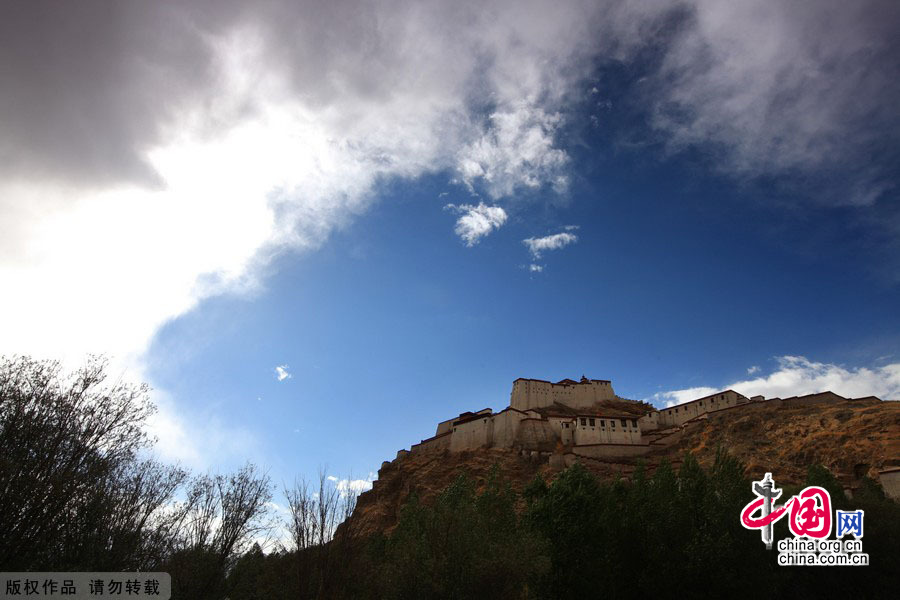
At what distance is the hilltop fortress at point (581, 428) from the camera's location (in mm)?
64000

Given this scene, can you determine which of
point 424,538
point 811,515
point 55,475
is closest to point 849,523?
point 811,515

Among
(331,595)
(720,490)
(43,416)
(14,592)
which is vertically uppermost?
(43,416)

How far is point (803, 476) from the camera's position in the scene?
151 feet

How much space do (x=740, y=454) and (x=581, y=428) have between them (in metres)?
18.4

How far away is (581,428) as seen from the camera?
2635 inches

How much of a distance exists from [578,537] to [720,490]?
786 centimetres

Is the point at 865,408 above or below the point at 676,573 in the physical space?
above

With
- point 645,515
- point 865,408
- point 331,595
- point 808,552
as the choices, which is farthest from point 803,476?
point 331,595

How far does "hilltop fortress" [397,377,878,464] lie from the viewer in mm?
64000

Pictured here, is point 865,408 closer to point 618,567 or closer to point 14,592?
point 618,567

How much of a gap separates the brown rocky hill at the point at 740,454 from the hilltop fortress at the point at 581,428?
0.91 meters

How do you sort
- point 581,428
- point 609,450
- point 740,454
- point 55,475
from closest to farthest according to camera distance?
point 55,475 < point 740,454 < point 609,450 < point 581,428

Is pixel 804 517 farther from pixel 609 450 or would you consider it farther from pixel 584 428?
pixel 584 428

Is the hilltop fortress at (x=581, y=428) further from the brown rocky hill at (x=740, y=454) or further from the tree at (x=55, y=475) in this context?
the tree at (x=55, y=475)
